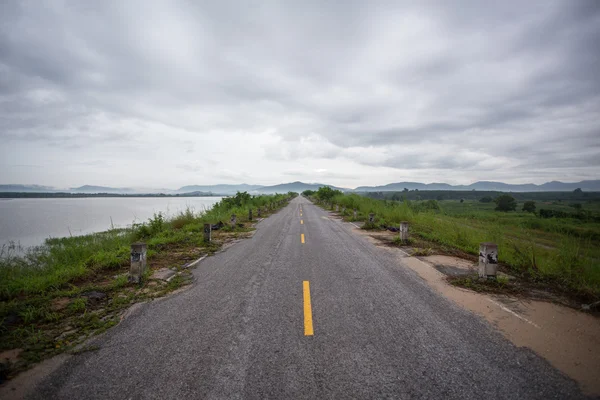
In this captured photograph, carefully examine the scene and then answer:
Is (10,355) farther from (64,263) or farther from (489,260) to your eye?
(489,260)

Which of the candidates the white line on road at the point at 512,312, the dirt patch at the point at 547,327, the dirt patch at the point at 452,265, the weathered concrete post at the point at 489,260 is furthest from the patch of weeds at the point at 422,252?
the white line on road at the point at 512,312

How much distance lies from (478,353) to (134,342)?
4.35 m

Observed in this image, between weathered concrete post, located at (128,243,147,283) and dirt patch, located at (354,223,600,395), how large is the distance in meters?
6.41

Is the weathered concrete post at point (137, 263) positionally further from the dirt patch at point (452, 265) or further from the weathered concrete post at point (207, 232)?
the dirt patch at point (452, 265)

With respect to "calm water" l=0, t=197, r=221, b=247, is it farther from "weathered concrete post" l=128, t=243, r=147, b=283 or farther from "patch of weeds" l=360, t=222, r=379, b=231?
"patch of weeds" l=360, t=222, r=379, b=231

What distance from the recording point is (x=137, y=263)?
547 cm

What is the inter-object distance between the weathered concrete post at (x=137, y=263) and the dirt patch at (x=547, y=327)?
6413 mm

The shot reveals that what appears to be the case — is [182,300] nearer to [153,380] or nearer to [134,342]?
[134,342]

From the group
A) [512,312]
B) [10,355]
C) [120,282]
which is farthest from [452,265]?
[10,355]

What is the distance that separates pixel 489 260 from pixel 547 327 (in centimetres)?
197

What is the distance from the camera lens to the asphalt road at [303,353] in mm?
2441

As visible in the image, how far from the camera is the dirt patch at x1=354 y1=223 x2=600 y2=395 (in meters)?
2.86

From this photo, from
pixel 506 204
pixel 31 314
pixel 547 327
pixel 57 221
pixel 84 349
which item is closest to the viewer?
pixel 84 349

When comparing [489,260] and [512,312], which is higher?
[489,260]
